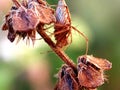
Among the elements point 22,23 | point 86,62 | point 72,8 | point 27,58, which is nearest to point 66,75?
point 86,62

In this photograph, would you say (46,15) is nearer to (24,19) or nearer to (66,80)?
(24,19)

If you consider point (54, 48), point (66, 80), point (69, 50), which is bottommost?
point (69, 50)

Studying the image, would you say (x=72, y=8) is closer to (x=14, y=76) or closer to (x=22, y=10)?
(x=14, y=76)

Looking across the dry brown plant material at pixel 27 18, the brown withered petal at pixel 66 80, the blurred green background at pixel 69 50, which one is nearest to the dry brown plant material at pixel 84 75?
the brown withered petal at pixel 66 80

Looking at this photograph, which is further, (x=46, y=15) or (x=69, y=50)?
(x=69, y=50)

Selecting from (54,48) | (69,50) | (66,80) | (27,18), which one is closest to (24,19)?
(27,18)

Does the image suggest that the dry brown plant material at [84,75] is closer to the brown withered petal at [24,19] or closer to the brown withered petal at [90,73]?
the brown withered petal at [90,73]
